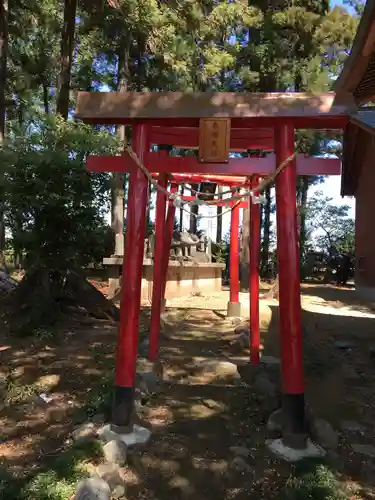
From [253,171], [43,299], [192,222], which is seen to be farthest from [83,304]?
[192,222]

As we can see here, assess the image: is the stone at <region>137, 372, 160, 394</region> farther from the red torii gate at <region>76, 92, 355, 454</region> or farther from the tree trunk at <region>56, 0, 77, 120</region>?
the tree trunk at <region>56, 0, 77, 120</region>

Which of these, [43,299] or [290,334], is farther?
[43,299]

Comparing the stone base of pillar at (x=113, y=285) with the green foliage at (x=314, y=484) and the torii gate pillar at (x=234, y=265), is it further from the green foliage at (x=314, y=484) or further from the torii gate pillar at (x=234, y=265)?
the green foliage at (x=314, y=484)

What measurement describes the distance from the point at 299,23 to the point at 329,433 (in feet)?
48.0

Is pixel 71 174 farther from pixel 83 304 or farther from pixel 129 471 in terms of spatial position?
pixel 129 471

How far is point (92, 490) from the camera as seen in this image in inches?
120

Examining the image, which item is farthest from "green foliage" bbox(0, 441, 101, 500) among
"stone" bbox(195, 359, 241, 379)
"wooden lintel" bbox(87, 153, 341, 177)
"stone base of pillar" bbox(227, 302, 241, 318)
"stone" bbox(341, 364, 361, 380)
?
"stone base of pillar" bbox(227, 302, 241, 318)

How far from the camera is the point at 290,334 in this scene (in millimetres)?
3912

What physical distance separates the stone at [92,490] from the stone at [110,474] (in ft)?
0.38

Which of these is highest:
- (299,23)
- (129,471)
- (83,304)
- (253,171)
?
(299,23)

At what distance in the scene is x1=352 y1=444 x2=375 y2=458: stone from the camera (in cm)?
391

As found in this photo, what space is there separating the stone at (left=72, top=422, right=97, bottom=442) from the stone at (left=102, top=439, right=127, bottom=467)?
27cm

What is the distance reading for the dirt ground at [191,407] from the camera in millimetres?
3551

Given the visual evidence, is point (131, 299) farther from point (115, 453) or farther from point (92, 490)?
point (92, 490)
